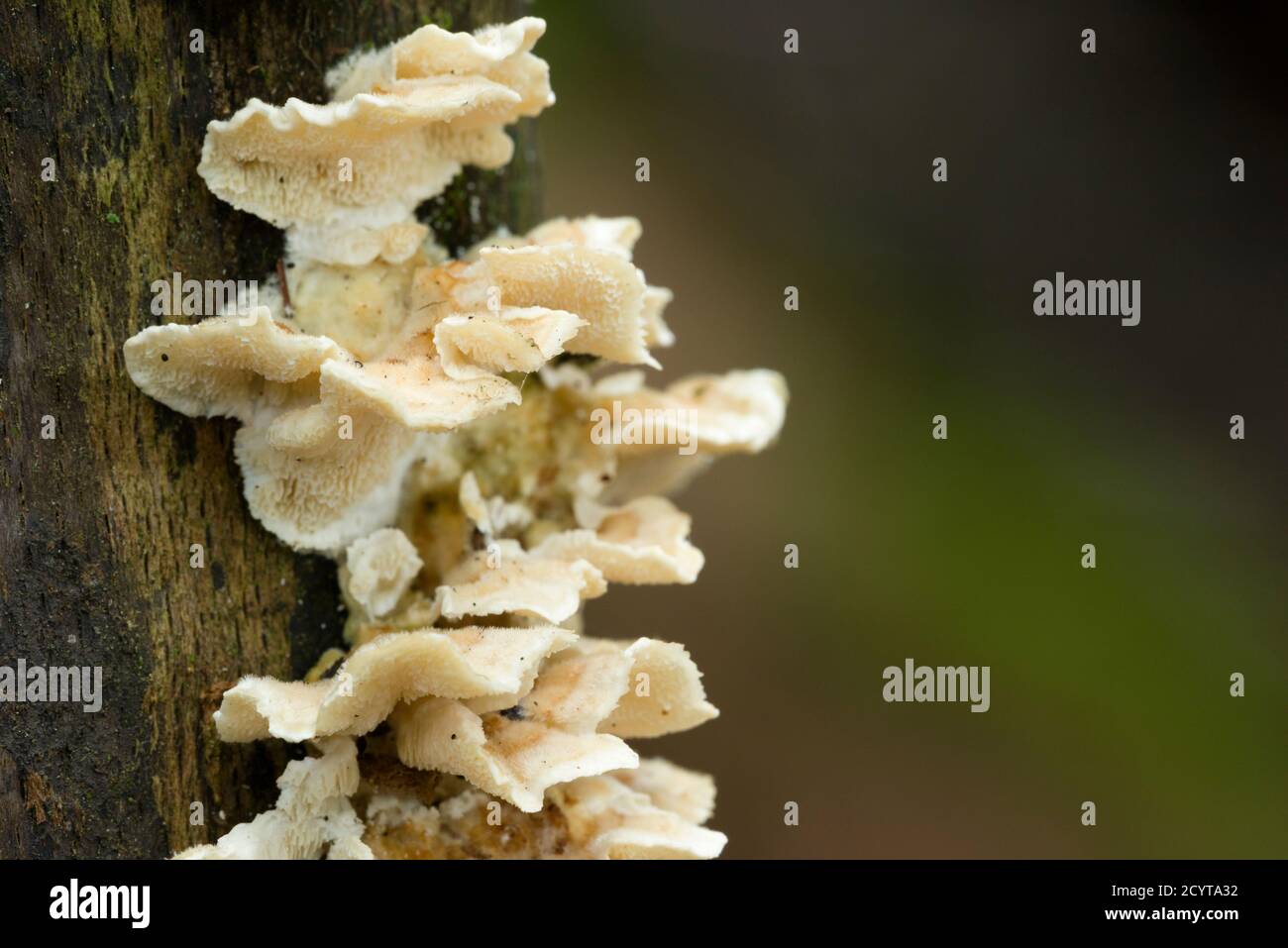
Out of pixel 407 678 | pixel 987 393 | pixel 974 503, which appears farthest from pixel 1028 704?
pixel 407 678

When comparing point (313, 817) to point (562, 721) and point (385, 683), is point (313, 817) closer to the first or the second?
point (385, 683)

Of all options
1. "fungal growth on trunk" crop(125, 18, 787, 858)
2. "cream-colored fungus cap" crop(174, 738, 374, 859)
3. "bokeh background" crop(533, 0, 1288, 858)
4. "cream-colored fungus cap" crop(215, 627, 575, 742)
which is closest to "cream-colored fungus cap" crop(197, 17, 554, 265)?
"fungal growth on trunk" crop(125, 18, 787, 858)

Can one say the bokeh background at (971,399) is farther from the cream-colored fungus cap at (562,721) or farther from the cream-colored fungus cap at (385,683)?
the cream-colored fungus cap at (385,683)

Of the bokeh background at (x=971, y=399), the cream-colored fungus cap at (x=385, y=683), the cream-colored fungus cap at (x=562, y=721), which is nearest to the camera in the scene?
the cream-colored fungus cap at (x=385, y=683)

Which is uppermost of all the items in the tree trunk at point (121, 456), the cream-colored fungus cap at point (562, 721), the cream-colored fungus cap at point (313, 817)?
the tree trunk at point (121, 456)

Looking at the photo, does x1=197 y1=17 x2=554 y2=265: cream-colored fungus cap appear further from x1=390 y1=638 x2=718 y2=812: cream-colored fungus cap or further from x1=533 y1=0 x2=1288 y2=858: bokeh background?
x1=533 y1=0 x2=1288 y2=858: bokeh background

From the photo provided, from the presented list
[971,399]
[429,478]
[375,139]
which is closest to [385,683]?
[429,478]

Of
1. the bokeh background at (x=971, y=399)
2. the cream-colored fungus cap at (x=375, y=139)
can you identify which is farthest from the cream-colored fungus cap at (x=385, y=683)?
the bokeh background at (x=971, y=399)

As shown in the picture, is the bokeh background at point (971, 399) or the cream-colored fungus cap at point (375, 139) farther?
the bokeh background at point (971, 399)
